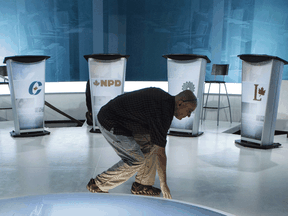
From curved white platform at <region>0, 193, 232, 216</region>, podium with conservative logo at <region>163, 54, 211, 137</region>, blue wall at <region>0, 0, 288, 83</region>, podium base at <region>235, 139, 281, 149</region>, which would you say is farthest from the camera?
blue wall at <region>0, 0, 288, 83</region>

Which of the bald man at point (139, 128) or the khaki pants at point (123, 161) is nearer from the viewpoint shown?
the bald man at point (139, 128)

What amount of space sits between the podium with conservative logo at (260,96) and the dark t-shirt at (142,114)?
2231mm

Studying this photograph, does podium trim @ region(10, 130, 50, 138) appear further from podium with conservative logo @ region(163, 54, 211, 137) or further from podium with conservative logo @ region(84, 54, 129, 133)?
podium with conservative logo @ region(163, 54, 211, 137)

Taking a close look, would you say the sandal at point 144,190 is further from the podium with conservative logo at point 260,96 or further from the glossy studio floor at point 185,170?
the podium with conservative logo at point 260,96

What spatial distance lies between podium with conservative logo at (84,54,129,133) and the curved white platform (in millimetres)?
3590

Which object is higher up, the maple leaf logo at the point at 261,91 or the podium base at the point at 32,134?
the maple leaf logo at the point at 261,91

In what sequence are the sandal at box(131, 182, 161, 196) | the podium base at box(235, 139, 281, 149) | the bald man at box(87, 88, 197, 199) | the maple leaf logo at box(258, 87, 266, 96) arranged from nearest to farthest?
the bald man at box(87, 88, 197, 199) < the sandal at box(131, 182, 161, 196) < the maple leaf logo at box(258, 87, 266, 96) < the podium base at box(235, 139, 281, 149)

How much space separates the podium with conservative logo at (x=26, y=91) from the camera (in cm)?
404

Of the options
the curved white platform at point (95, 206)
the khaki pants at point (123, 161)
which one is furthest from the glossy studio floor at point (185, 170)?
the curved white platform at point (95, 206)

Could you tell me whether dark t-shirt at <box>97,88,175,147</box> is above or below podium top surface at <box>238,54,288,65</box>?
below

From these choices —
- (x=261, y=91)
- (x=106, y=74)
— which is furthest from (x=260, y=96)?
(x=106, y=74)

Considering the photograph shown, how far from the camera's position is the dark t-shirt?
5.41 feet

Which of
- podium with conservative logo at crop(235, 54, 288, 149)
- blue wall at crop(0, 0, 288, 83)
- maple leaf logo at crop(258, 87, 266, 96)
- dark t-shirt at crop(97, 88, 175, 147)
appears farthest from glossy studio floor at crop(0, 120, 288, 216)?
blue wall at crop(0, 0, 288, 83)

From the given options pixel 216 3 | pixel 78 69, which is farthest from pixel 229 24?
pixel 78 69
